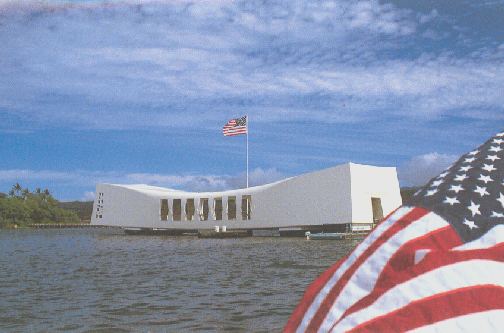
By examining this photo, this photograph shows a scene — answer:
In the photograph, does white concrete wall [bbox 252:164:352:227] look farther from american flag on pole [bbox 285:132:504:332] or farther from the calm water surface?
american flag on pole [bbox 285:132:504:332]

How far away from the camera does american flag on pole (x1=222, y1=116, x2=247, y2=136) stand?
43156 mm

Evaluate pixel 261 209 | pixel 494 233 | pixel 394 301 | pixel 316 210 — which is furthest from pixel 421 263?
pixel 261 209

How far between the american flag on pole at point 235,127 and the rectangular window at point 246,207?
6357 mm

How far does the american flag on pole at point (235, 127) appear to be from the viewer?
43156mm

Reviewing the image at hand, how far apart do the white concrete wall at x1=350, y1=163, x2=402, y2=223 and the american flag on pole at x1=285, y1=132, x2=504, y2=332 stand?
1424 inches

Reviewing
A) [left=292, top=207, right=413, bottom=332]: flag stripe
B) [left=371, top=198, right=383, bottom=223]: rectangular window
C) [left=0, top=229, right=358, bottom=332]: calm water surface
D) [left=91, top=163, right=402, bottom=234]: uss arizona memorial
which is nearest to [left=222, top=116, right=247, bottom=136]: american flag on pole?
[left=91, top=163, right=402, bottom=234]: uss arizona memorial

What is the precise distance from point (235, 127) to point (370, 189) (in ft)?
37.6

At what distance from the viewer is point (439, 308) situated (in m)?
2.41

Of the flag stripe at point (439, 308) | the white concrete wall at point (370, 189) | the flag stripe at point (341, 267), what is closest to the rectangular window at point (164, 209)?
the white concrete wall at point (370, 189)

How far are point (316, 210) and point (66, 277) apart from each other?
2632cm

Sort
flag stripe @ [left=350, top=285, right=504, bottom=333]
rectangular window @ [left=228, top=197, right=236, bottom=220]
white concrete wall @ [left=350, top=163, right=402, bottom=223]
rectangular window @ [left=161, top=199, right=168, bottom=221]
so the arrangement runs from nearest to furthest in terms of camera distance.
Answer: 1. flag stripe @ [left=350, top=285, right=504, bottom=333]
2. white concrete wall @ [left=350, top=163, right=402, bottom=223]
3. rectangular window @ [left=228, top=197, right=236, bottom=220]
4. rectangular window @ [left=161, top=199, right=168, bottom=221]

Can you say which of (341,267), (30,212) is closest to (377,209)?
(341,267)

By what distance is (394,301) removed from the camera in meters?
2.47

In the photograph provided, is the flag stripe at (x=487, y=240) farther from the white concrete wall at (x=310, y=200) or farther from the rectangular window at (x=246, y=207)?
the rectangular window at (x=246, y=207)
